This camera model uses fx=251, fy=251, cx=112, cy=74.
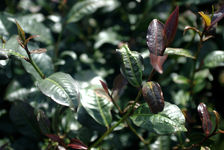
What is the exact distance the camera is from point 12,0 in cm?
194

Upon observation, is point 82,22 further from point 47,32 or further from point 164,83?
point 164,83

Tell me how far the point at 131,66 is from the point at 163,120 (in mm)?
250

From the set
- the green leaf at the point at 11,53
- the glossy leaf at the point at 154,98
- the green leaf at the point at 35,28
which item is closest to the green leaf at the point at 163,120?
the glossy leaf at the point at 154,98

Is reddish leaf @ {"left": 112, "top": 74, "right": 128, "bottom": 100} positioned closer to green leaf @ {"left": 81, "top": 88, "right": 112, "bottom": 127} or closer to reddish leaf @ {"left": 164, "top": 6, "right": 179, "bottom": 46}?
green leaf @ {"left": 81, "top": 88, "right": 112, "bottom": 127}

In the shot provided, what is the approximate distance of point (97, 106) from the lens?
118cm

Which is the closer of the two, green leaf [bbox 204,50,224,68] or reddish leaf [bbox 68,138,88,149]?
reddish leaf [bbox 68,138,88,149]

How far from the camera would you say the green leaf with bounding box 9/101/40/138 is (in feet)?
4.40

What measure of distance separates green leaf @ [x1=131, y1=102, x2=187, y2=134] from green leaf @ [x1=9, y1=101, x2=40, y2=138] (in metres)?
0.59

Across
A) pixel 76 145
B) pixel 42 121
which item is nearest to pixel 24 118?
pixel 42 121

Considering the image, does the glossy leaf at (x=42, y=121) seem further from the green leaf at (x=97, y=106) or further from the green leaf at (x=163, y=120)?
the green leaf at (x=163, y=120)

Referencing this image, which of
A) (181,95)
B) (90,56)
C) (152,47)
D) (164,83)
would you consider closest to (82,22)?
(90,56)

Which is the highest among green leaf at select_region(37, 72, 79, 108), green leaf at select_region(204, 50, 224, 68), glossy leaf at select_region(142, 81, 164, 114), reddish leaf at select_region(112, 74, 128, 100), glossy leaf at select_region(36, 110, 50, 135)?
green leaf at select_region(37, 72, 79, 108)

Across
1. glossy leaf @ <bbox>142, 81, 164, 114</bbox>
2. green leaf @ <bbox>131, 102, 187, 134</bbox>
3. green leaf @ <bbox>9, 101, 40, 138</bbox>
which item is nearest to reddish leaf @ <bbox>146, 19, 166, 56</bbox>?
glossy leaf @ <bbox>142, 81, 164, 114</bbox>

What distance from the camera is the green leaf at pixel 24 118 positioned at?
4.40ft
